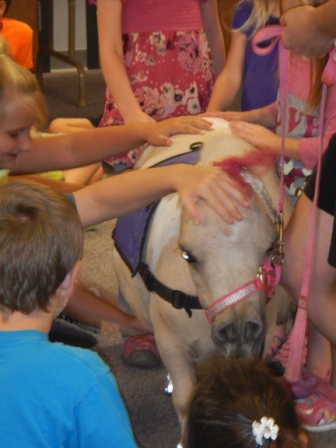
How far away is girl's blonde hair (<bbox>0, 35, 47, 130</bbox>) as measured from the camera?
1.69 metres

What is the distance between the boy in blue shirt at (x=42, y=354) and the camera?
898 mm

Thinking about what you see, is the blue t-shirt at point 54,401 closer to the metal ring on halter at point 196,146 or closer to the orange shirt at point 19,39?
the metal ring on halter at point 196,146

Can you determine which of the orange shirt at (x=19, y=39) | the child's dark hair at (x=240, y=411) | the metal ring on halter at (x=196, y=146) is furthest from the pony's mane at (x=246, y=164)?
the orange shirt at (x=19, y=39)

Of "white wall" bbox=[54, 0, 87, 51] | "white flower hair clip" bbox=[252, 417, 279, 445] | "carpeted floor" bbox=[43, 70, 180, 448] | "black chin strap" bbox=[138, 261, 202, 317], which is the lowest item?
"carpeted floor" bbox=[43, 70, 180, 448]

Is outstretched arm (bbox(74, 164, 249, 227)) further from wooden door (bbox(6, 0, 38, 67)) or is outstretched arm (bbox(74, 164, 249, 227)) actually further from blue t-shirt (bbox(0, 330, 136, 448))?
wooden door (bbox(6, 0, 38, 67))

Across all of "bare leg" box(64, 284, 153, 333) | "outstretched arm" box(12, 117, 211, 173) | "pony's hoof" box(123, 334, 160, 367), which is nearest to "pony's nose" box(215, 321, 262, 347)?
"bare leg" box(64, 284, 153, 333)

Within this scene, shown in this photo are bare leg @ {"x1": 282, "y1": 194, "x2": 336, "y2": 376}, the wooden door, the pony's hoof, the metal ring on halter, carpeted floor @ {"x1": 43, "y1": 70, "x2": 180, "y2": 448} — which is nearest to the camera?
bare leg @ {"x1": 282, "y1": 194, "x2": 336, "y2": 376}

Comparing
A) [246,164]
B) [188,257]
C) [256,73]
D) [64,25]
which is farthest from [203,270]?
[64,25]

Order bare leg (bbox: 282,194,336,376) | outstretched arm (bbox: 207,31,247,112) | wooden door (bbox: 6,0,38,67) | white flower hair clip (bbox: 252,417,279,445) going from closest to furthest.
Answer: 1. white flower hair clip (bbox: 252,417,279,445)
2. bare leg (bbox: 282,194,336,376)
3. outstretched arm (bbox: 207,31,247,112)
4. wooden door (bbox: 6,0,38,67)

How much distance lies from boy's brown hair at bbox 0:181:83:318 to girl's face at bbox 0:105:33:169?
0.74 metres

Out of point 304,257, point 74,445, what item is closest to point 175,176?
point 304,257

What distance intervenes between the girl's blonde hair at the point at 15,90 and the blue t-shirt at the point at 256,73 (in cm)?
81

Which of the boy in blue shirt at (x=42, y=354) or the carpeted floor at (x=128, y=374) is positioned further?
the carpeted floor at (x=128, y=374)

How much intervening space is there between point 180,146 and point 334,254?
1.85 feet
